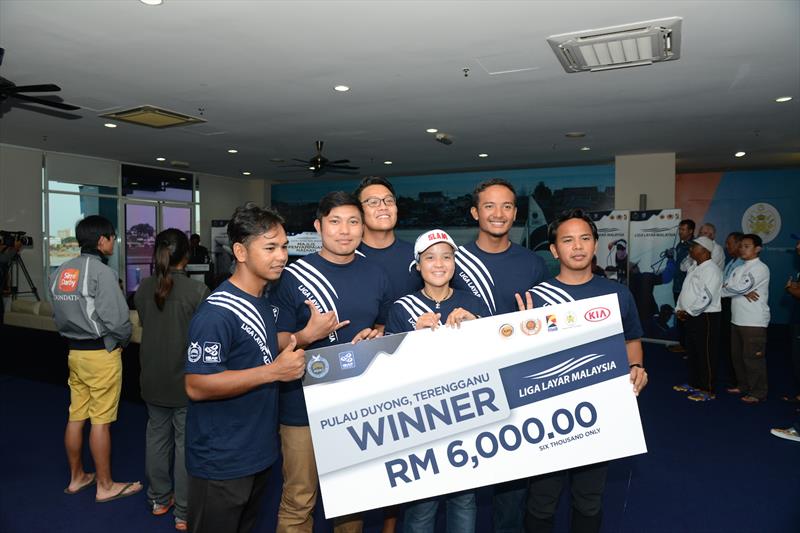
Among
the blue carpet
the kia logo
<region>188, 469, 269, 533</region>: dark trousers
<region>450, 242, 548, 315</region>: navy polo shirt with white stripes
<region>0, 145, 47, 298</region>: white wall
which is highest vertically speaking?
<region>0, 145, 47, 298</region>: white wall

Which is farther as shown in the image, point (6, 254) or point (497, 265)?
point (6, 254)

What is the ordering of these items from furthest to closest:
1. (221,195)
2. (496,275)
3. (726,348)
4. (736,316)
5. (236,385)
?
(221,195) → (726,348) → (736,316) → (496,275) → (236,385)

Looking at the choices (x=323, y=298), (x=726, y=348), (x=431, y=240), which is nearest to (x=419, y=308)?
(x=431, y=240)

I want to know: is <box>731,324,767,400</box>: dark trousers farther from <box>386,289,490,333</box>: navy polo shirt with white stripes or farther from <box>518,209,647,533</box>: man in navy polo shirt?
<box>386,289,490,333</box>: navy polo shirt with white stripes

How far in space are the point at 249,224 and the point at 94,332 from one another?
5.59 feet

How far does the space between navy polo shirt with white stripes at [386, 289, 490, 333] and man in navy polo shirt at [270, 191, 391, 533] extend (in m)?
0.08

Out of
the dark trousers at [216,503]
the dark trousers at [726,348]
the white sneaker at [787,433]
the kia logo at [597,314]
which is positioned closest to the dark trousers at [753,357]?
the dark trousers at [726,348]

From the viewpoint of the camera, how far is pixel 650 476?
331cm

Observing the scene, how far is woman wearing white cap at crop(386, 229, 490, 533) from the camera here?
1898mm

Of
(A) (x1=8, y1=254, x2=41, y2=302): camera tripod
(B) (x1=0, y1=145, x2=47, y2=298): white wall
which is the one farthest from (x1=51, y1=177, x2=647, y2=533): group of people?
(B) (x1=0, y1=145, x2=47, y2=298): white wall

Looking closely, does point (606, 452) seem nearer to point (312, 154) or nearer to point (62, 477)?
point (62, 477)

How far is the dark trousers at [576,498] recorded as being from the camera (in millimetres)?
1993

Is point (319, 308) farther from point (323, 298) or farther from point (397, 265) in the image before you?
point (397, 265)

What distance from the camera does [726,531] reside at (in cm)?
266
